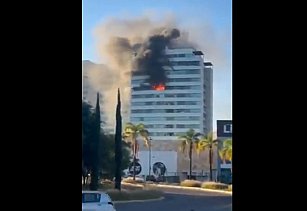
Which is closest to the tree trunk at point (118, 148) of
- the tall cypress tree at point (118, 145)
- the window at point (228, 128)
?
the tall cypress tree at point (118, 145)

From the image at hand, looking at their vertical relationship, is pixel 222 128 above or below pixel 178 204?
above

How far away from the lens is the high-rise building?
218 cm

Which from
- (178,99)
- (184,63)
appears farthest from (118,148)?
(184,63)

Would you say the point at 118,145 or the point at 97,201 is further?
the point at 118,145

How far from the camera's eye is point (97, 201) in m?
1.94

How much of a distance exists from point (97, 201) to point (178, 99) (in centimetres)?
60

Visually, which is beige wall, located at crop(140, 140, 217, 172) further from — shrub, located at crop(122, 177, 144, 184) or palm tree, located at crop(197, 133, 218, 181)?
shrub, located at crop(122, 177, 144, 184)

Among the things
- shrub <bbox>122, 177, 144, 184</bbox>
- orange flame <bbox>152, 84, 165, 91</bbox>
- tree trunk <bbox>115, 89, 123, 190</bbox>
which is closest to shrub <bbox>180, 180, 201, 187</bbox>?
shrub <bbox>122, 177, 144, 184</bbox>

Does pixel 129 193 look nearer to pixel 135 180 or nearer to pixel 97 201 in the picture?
pixel 135 180

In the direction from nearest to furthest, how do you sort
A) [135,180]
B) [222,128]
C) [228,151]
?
1. [228,151]
2. [222,128]
3. [135,180]

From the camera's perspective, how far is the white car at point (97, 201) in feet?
5.86

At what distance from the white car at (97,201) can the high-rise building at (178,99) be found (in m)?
0.36

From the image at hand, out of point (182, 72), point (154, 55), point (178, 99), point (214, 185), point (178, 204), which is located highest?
point (154, 55)
